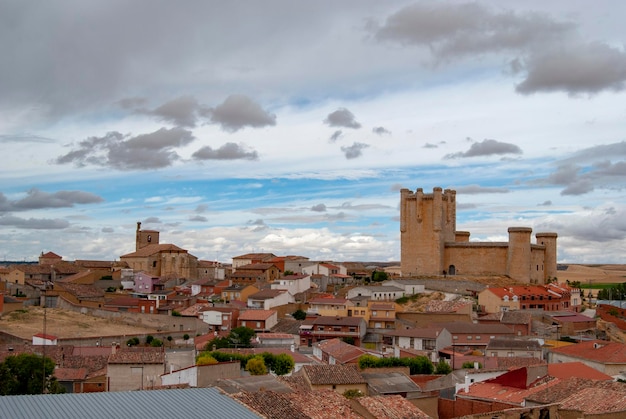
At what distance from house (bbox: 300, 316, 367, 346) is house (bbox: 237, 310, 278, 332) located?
252 centimetres

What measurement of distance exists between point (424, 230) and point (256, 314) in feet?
65.4

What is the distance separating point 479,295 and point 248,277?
22051mm

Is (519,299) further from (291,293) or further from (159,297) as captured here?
(159,297)

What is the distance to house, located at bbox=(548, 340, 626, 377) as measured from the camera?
3111cm

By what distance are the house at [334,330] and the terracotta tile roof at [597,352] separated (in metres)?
13.8

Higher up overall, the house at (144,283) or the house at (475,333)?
the house at (144,283)

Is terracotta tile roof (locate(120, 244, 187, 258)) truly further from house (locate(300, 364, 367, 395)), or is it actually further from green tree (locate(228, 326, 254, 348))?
house (locate(300, 364, 367, 395))

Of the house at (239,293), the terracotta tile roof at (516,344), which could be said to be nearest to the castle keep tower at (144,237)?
the house at (239,293)

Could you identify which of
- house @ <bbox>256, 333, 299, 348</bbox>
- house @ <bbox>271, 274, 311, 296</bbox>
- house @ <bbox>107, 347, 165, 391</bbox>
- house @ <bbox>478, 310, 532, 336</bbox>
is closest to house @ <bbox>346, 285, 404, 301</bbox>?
house @ <bbox>271, 274, 311, 296</bbox>

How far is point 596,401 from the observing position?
20781mm

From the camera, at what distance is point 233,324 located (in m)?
51.2

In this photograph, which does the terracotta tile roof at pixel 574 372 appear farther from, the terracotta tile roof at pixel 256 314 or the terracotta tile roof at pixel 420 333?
the terracotta tile roof at pixel 256 314

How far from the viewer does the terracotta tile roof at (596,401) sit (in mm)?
19969

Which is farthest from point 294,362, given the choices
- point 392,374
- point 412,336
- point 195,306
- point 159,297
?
→ point 159,297
